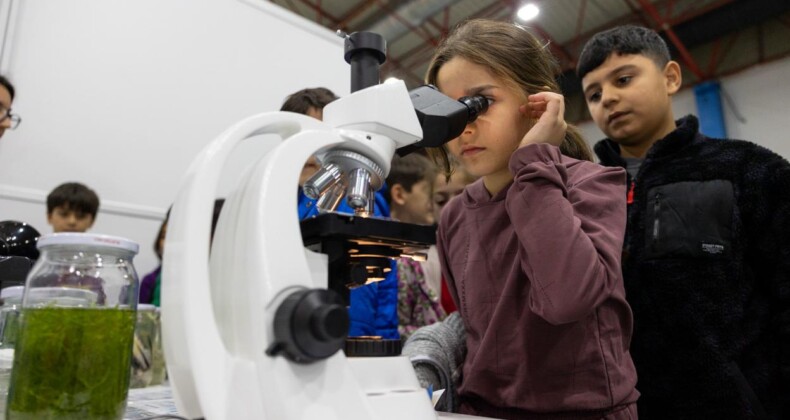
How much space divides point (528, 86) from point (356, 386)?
70 centimetres

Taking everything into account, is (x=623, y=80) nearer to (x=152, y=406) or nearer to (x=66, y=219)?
(x=152, y=406)

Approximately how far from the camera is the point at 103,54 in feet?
6.60

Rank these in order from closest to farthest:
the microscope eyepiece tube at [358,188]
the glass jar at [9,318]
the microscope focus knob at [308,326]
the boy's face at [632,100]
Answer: the microscope focus knob at [308,326] → the microscope eyepiece tube at [358,188] → the glass jar at [9,318] → the boy's face at [632,100]

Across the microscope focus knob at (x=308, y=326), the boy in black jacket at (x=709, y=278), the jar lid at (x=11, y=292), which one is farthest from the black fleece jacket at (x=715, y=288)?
the jar lid at (x=11, y=292)

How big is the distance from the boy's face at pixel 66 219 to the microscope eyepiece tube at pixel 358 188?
1.59 meters

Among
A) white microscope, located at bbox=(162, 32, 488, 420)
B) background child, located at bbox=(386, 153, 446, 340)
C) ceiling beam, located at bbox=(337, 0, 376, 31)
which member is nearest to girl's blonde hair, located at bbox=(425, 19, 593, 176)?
white microscope, located at bbox=(162, 32, 488, 420)

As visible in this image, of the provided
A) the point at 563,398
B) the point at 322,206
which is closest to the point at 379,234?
the point at 322,206

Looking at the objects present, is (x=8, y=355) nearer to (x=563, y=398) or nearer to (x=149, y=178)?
(x=563, y=398)

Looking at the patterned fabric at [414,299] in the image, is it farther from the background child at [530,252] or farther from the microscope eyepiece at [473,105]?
the microscope eyepiece at [473,105]

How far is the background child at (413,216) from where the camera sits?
5.99 ft

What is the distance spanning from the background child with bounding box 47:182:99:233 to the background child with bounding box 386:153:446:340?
41.6 inches

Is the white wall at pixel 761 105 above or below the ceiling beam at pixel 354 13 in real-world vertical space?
below

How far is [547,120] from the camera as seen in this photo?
82 centimetres

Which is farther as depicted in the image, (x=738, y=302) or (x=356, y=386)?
(x=738, y=302)
